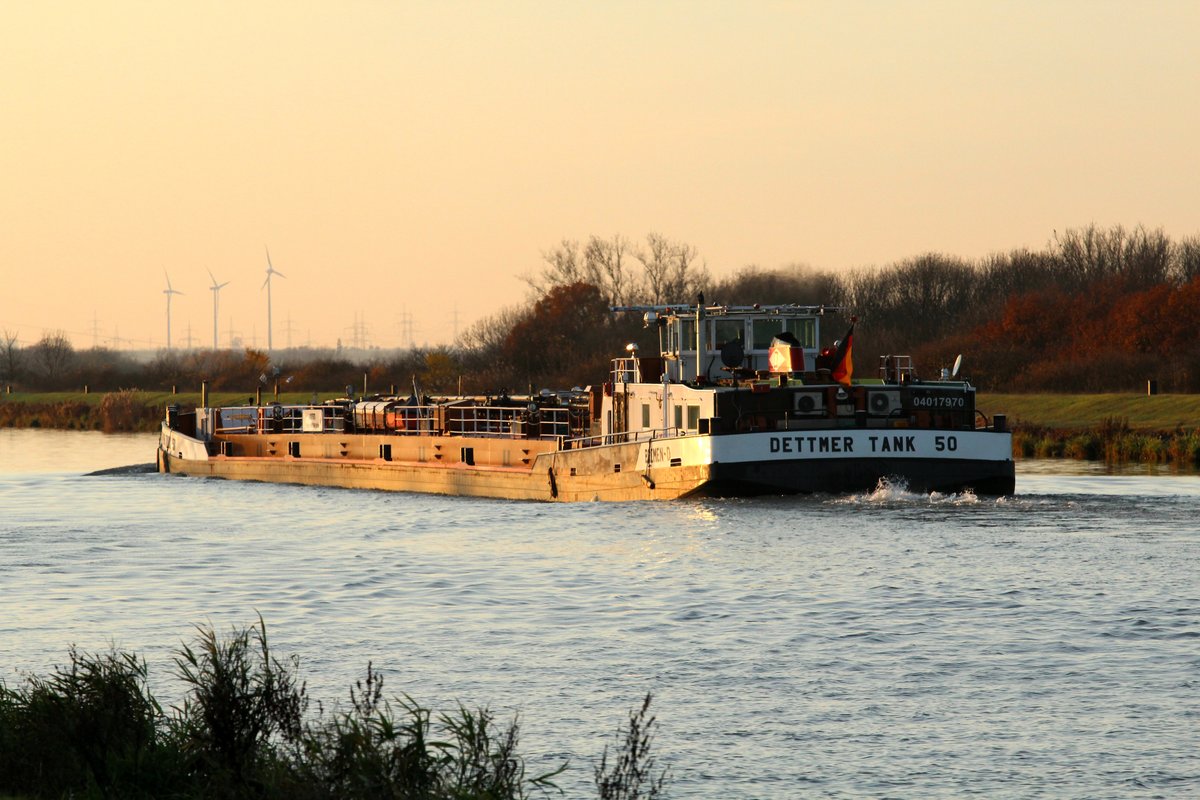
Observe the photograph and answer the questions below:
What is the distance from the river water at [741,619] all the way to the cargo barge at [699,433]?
2.95 ft

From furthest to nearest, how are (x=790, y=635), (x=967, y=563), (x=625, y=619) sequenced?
(x=967, y=563), (x=625, y=619), (x=790, y=635)

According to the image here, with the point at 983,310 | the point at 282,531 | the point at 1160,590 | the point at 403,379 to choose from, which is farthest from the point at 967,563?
the point at 403,379

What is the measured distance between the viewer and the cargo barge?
37281mm

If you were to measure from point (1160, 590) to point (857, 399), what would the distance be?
13050 mm

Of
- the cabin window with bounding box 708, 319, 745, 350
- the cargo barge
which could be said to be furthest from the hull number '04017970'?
the cabin window with bounding box 708, 319, 745, 350

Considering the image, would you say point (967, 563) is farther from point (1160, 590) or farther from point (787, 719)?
point (787, 719)

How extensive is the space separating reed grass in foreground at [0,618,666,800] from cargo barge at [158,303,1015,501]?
23.0m

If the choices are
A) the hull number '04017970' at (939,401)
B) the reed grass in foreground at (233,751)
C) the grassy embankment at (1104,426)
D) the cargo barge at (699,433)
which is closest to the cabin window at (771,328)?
the cargo barge at (699,433)

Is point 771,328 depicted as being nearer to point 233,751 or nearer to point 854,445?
point 854,445

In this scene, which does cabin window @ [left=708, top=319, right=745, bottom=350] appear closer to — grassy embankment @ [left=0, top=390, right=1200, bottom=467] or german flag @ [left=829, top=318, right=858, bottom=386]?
german flag @ [left=829, top=318, right=858, bottom=386]

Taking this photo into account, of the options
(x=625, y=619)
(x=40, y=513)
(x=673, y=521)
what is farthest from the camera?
(x=40, y=513)

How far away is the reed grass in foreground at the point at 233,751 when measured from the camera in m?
11.7

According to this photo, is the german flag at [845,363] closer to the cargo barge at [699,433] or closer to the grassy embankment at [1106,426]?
the cargo barge at [699,433]

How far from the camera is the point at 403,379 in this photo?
395 feet
